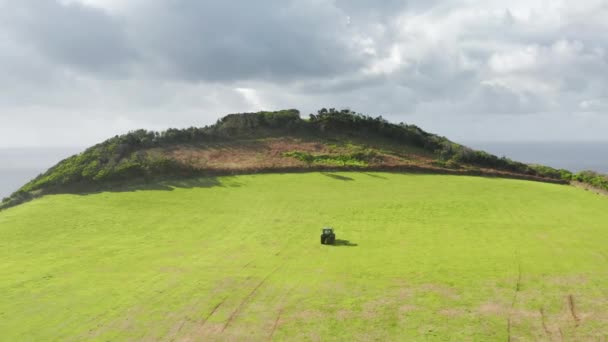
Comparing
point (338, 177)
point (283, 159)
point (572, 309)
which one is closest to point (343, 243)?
point (572, 309)

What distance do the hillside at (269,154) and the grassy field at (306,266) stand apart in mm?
6132

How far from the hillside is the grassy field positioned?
613 centimetres

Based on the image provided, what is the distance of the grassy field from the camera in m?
18.1

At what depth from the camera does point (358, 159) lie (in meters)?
61.8

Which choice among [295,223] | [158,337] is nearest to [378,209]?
[295,223]

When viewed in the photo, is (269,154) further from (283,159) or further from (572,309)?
(572,309)

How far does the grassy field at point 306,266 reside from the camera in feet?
59.3

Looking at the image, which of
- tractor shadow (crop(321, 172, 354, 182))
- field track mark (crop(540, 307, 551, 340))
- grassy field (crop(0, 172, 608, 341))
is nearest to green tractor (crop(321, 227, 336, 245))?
grassy field (crop(0, 172, 608, 341))

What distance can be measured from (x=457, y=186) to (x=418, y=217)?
46.4 ft

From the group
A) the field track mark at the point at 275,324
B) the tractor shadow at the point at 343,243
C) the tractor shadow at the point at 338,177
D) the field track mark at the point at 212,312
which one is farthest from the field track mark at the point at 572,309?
the tractor shadow at the point at 338,177

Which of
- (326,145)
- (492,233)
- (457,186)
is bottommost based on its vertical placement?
(492,233)

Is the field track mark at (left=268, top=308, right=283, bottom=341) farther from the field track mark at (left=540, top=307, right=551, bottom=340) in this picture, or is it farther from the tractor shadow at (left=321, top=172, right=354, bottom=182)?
the tractor shadow at (left=321, top=172, right=354, bottom=182)

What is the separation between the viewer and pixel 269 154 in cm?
6328

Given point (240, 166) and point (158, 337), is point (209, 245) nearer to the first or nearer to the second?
point (158, 337)
